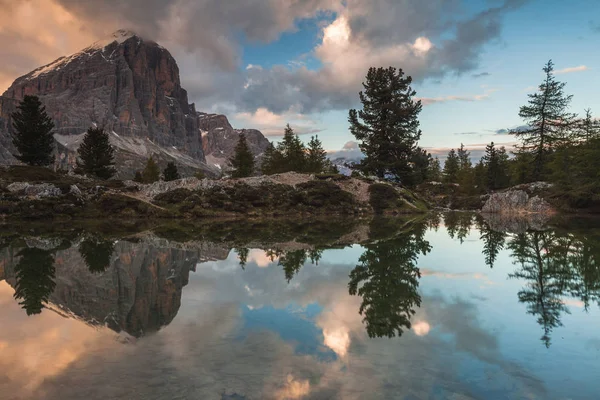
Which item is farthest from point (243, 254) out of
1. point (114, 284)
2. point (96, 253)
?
point (114, 284)

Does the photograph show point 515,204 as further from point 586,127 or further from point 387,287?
point 387,287

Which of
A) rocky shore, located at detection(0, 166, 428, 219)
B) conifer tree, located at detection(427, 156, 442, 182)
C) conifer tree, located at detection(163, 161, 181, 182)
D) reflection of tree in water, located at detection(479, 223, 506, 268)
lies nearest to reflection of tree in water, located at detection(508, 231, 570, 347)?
reflection of tree in water, located at detection(479, 223, 506, 268)

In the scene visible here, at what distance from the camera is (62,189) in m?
35.7

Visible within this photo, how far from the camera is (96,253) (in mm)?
14656

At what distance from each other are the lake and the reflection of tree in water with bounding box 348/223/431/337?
6 cm

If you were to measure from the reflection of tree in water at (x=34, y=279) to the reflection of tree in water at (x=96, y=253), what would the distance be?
108 centimetres

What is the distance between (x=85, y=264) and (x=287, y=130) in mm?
64363

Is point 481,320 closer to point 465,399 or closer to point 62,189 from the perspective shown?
point 465,399

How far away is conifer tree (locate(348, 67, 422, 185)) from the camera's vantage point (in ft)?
162

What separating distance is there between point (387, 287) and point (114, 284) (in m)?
7.38

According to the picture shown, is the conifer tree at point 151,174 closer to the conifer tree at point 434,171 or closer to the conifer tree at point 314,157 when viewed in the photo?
the conifer tree at point 314,157

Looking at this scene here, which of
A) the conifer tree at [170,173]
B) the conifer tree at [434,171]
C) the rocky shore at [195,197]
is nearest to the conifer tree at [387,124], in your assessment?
the rocky shore at [195,197]

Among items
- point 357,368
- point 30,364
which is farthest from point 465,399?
point 30,364

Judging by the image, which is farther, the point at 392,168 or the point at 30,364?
the point at 392,168
